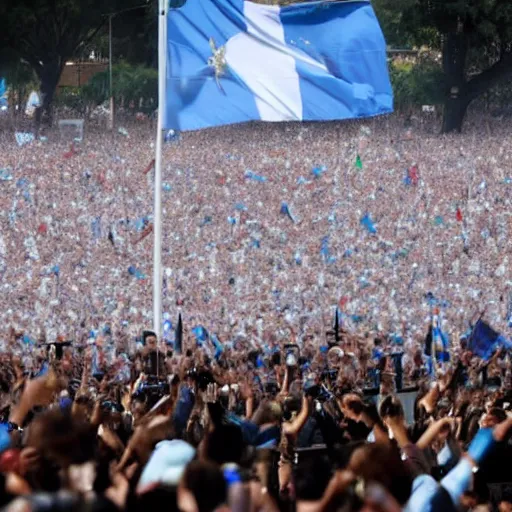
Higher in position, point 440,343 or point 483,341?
point 483,341

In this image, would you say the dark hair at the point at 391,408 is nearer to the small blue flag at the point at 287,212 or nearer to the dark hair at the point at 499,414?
the dark hair at the point at 499,414

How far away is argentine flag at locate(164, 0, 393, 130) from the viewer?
18.6 metres

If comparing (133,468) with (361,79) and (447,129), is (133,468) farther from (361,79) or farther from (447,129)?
(447,129)

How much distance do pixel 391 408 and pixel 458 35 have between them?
49352mm

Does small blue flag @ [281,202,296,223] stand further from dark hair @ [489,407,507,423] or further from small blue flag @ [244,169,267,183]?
dark hair @ [489,407,507,423]

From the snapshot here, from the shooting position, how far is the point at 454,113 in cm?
5531

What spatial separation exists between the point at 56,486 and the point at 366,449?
1011 millimetres

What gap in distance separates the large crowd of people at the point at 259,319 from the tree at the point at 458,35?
194cm

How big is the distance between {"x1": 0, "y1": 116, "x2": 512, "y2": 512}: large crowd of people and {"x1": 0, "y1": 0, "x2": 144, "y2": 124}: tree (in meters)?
4.91

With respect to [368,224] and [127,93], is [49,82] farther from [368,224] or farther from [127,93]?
[368,224]

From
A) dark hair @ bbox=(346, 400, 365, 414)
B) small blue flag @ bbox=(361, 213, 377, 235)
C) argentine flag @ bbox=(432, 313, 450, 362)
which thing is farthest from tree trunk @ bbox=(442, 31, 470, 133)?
dark hair @ bbox=(346, 400, 365, 414)

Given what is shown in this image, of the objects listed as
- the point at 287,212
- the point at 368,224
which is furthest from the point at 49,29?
the point at 368,224

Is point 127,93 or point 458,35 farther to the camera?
point 458,35

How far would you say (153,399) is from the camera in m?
11.3
